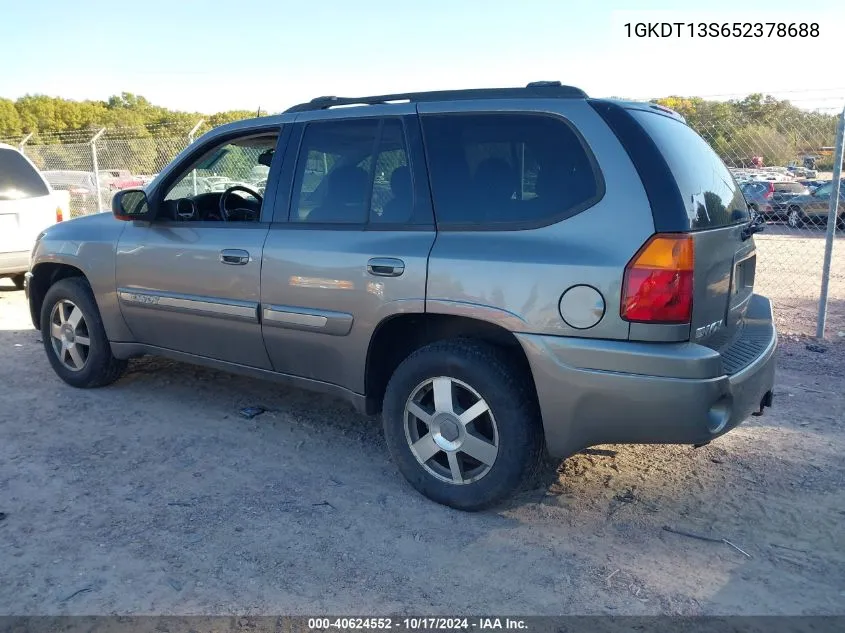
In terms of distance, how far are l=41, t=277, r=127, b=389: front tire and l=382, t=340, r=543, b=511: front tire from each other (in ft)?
8.35

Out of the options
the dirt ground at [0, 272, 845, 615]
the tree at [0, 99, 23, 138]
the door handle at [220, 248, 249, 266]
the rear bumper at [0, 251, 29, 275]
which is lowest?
the dirt ground at [0, 272, 845, 615]

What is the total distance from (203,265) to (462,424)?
192cm

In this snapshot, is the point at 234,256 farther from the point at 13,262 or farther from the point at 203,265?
the point at 13,262

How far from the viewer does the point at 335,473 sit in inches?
152

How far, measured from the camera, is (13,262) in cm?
816

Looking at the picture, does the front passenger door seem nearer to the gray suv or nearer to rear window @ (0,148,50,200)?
the gray suv

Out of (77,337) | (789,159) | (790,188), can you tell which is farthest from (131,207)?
(790,188)

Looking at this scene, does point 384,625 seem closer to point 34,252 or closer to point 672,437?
point 672,437

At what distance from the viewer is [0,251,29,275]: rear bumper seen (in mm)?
8070

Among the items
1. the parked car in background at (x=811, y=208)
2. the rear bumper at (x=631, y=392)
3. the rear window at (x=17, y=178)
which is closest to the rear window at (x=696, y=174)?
the rear bumper at (x=631, y=392)

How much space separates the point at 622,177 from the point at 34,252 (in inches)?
175

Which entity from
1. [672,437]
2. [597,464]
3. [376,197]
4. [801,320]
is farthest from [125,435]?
[801,320]

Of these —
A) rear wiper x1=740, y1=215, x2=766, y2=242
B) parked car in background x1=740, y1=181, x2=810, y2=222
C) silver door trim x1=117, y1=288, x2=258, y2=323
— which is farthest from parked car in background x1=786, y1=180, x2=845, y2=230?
silver door trim x1=117, y1=288, x2=258, y2=323

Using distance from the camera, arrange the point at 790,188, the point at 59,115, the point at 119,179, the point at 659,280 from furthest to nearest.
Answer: the point at 59,115, the point at 119,179, the point at 790,188, the point at 659,280
